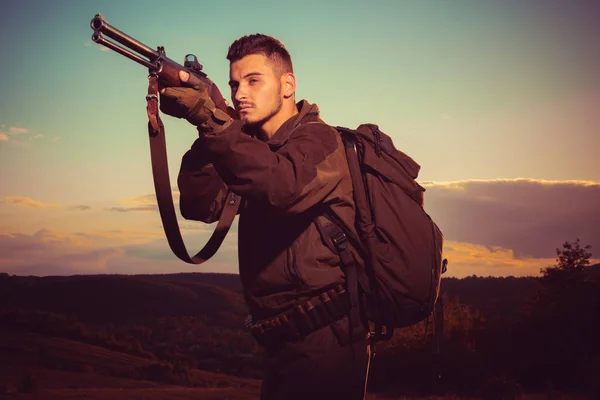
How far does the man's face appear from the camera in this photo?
398 cm

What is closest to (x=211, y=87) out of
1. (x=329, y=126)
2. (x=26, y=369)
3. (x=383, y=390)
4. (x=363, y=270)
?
(x=329, y=126)

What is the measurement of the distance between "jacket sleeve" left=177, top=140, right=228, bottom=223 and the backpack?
44.3 inches

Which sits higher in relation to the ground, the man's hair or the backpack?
the man's hair

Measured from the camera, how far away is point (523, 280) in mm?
59531

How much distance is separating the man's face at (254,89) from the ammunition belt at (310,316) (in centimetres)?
131

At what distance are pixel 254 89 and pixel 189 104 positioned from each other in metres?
0.75

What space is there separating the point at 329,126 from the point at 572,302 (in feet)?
129

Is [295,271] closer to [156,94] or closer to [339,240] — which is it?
[339,240]

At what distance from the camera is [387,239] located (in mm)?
3615

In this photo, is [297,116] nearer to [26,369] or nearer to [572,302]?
[26,369]

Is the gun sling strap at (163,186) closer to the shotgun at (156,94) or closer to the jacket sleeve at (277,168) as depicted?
the shotgun at (156,94)

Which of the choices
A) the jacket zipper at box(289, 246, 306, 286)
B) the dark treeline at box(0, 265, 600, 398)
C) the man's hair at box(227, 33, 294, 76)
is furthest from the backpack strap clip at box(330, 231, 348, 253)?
the dark treeline at box(0, 265, 600, 398)

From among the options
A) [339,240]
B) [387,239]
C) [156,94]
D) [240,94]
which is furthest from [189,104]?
[387,239]

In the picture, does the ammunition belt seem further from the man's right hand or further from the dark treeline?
the dark treeline
